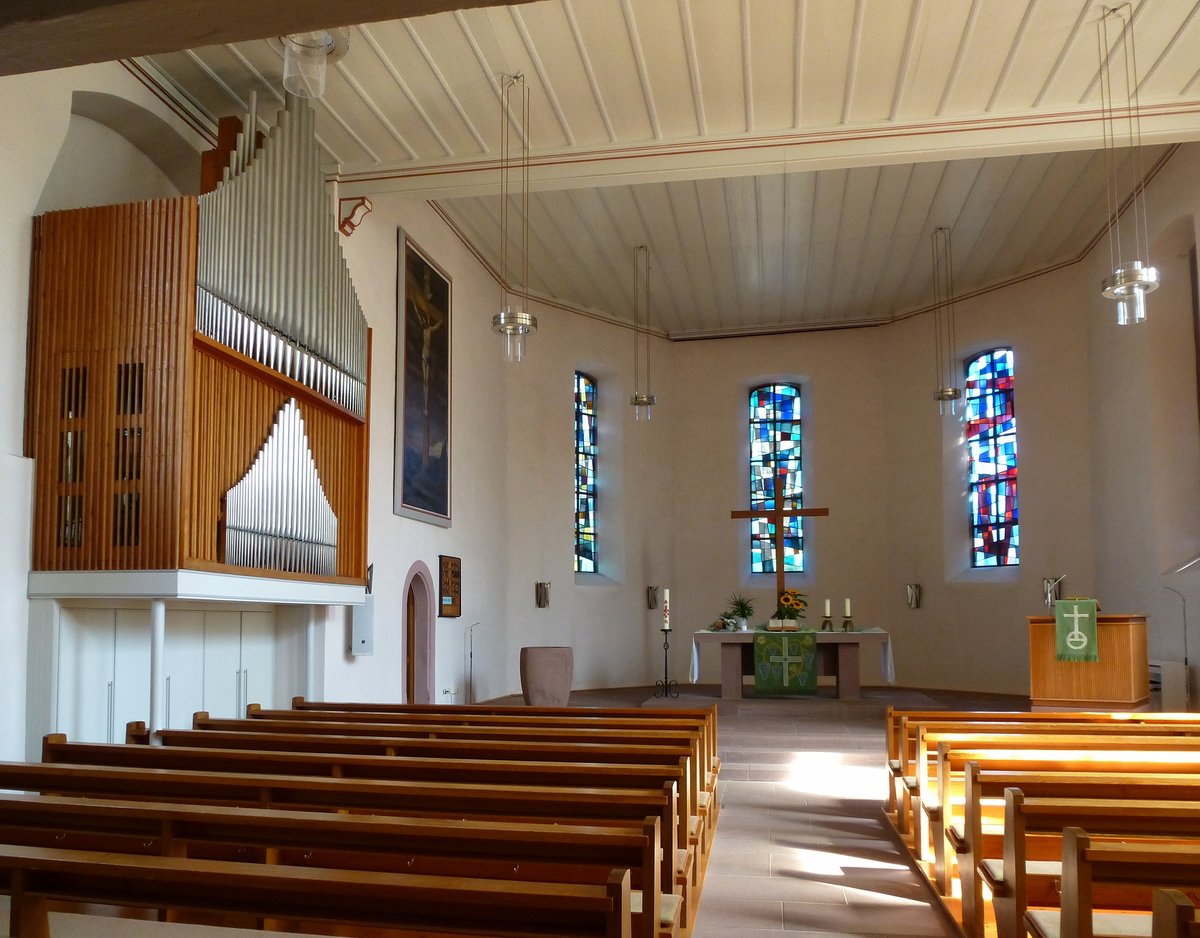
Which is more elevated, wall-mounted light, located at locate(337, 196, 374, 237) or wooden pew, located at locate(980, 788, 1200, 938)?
wall-mounted light, located at locate(337, 196, 374, 237)

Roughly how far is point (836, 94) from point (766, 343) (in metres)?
8.36

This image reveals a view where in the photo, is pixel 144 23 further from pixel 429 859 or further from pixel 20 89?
pixel 20 89

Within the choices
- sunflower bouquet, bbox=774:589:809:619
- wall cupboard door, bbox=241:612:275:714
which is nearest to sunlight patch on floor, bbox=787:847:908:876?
wall cupboard door, bbox=241:612:275:714

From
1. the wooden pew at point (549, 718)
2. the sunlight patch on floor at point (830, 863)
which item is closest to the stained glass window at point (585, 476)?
the wooden pew at point (549, 718)

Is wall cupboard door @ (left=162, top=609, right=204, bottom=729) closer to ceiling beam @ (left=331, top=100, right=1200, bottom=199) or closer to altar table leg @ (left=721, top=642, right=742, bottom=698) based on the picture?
ceiling beam @ (left=331, top=100, right=1200, bottom=199)

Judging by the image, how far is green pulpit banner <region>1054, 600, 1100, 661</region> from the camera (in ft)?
27.2

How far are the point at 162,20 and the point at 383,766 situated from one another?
2627mm

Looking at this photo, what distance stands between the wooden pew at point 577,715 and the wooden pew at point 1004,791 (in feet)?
5.07

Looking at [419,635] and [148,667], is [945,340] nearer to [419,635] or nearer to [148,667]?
[419,635]

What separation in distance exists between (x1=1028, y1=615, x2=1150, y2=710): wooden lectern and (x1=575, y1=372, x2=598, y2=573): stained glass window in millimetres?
7025

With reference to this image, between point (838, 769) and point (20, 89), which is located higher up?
point (20, 89)

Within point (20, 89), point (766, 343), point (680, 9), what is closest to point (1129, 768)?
point (680, 9)

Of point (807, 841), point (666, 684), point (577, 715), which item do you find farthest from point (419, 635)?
point (807, 841)

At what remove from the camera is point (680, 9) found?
6.25 meters
